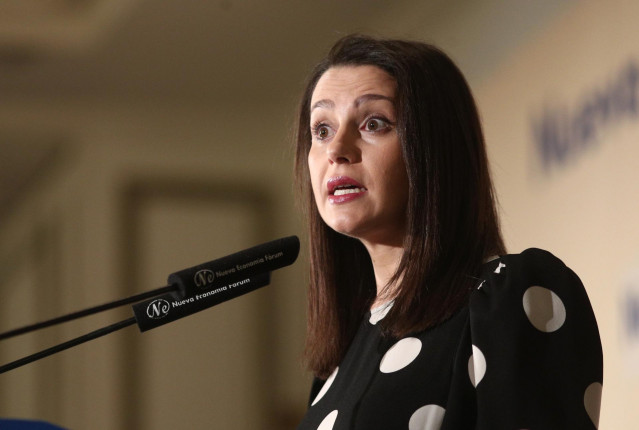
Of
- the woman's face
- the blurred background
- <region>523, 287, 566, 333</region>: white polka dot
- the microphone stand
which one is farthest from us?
the blurred background

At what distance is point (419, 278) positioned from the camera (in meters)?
1.35

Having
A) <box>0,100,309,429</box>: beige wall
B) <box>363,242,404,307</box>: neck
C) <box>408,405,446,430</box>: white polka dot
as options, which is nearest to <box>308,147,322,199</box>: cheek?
<box>363,242,404,307</box>: neck

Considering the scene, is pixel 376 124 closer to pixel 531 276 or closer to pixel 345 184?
pixel 345 184

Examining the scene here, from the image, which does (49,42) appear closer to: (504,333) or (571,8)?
(571,8)

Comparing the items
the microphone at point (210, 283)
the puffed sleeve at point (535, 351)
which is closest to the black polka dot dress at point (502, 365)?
the puffed sleeve at point (535, 351)

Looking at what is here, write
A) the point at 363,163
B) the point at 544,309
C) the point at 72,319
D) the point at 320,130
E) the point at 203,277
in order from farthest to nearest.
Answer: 1. the point at 320,130
2. the point at 363,163
3. the point at 544,309
4. the point at 203,277
5. the point at 72,319

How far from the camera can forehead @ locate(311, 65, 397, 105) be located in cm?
148

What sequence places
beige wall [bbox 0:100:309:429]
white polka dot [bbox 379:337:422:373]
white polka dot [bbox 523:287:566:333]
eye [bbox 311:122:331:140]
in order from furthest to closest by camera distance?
1. beige wall [bbox 0:100:309:429]
2. eye [bbox 311:122:331:140]
3. white polka dot [bbox 379:337:422:373]
4. white polka dot [bbox 523:287:566:333]

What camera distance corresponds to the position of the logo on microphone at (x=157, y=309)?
1.10m

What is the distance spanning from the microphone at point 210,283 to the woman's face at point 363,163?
264mm

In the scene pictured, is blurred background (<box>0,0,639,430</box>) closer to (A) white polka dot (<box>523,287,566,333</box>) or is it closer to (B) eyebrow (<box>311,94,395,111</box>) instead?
(B) eyebrow (<box>311,94,395,111</box>)

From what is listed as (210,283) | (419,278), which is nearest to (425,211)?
(419,278)

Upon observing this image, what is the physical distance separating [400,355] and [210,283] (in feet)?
1.11

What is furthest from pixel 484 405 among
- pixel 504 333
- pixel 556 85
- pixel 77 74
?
pixel 77 74
